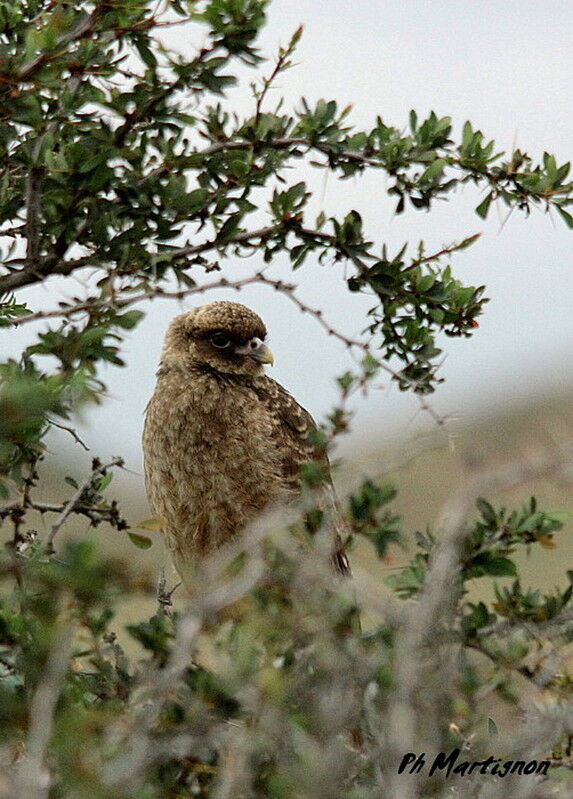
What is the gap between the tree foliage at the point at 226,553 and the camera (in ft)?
6.53

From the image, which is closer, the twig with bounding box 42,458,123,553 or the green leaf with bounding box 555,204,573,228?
the twig with bounding box 42,458,123,553

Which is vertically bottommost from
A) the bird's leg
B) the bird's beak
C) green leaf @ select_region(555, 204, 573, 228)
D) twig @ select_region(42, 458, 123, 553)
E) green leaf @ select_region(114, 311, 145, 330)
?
twig @ select_region(42, 458, 123, 553)

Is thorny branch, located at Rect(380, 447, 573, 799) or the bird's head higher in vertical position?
the bird's head

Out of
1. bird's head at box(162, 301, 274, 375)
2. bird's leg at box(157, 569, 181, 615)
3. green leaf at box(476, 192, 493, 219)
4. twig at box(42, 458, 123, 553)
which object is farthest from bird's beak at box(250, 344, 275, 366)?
twig at box(42, 458, 123, 553)

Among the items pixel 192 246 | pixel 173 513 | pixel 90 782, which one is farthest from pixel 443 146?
pixel 90 782

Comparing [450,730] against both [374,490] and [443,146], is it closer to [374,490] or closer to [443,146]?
[374,490]

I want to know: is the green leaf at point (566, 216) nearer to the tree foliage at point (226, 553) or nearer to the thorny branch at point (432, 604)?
the tree foliage at point (226, 553)

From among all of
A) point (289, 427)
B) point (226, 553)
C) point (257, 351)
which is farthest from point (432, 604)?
point (257, 351)

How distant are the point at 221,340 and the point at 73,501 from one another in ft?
9.42

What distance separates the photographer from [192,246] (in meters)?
3.71

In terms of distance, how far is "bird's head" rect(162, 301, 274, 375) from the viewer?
571 cm

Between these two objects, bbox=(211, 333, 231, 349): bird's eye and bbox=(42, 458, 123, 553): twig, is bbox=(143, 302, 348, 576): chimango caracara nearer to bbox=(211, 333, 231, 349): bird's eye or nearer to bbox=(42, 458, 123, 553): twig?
bbox=(211, 333, 231, 349): bird's eye

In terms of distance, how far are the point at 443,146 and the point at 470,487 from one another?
2168mm

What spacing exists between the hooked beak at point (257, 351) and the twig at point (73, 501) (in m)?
2.44
